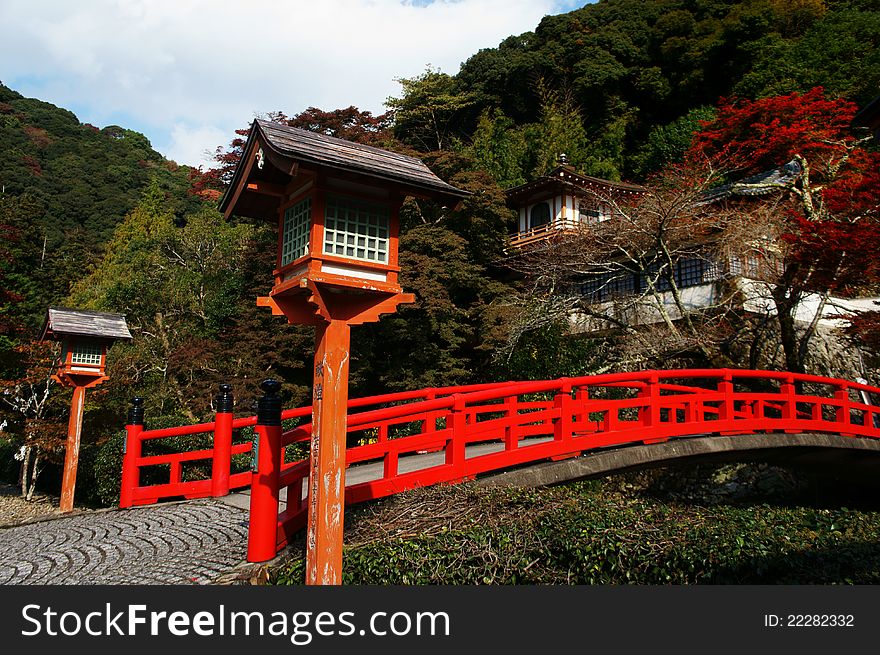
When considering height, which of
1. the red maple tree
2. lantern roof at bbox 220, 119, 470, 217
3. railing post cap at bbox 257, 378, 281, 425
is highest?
the red maple tree

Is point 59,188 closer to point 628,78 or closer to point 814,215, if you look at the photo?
point 628,78

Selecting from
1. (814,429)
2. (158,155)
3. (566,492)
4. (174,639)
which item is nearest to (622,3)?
(814,429)

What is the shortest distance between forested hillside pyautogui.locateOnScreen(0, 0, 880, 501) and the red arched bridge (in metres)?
1.99

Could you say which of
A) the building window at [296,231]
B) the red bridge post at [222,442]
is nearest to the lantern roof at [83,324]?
the red bridge post at [222,442]

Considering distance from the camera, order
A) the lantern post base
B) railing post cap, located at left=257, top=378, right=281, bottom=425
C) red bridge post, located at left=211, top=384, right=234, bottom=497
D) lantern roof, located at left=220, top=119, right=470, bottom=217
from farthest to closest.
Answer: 1. red bridge post, located at left=211, top=384, right=234, bottom=497
2. railing post cap, located at left=257, top=378, right=281, bottom=425
3. lantern roof, located at left=220, top=119, right=470, bottom=217
4. the lantern post base

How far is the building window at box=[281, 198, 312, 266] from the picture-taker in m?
5.17

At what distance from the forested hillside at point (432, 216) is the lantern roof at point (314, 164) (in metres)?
7.11

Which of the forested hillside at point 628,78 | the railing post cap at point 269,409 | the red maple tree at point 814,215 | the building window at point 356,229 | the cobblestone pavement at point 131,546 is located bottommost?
the cobblestone pavement at point 131,546

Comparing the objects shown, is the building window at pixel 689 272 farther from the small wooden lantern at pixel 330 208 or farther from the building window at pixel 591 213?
the small wooden lantern at pixel 330 208

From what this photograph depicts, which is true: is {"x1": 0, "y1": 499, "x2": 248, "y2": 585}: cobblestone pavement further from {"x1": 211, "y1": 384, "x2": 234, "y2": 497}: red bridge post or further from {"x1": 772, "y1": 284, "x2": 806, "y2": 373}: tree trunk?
{"x1": 772, "y1": 284, "x2": 806, "y2": 373}: tree trunk

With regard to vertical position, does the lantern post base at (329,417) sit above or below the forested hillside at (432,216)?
below

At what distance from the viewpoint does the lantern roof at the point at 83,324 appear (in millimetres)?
10641

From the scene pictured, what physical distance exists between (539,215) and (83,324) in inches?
766

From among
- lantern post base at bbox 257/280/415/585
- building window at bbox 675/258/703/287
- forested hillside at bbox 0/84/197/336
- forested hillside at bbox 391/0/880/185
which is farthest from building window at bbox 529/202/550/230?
forested hillside at bbox 0/84/197/336
